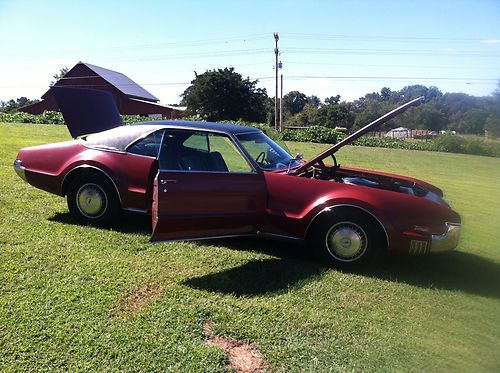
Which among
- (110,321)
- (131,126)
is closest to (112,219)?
(131,126)

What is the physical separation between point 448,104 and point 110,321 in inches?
109

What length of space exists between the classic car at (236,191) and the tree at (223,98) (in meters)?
57.1

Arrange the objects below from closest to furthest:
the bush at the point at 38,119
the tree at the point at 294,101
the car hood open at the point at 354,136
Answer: the car hood open at the point at 354,136, the bush at the point at 38,119, the tree at the point at 294,101

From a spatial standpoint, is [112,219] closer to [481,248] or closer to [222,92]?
[481,248]

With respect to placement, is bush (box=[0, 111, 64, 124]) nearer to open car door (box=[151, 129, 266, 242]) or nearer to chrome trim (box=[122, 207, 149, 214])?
chrome trim (box=[122, 207, 149, 214])

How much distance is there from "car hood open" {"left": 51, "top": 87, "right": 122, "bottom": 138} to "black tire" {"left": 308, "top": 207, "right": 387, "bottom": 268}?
3757mm

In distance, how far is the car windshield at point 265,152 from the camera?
533cm

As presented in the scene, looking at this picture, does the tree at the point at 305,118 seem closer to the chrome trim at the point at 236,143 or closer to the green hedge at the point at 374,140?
the green hedge at the point at 374,140

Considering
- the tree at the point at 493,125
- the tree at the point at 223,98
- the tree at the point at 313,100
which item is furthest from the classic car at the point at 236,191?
the tree at the point at 313,100

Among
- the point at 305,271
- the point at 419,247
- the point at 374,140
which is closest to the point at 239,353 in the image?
the point at 305,271

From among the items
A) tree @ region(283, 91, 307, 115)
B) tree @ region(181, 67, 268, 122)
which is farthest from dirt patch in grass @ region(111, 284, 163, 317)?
tree @ region(283, 91, 307, 115)

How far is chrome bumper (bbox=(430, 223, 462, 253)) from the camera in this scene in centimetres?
462

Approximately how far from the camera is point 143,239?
540 cm

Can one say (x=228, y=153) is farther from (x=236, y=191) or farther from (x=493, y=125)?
(x=493, y=125)
